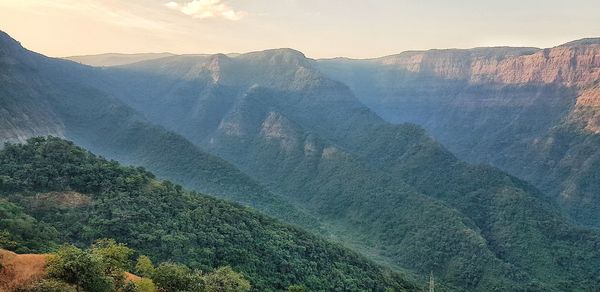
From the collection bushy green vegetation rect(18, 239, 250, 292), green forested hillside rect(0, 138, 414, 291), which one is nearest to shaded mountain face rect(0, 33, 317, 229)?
green forested hillside rect(0, 138, 414, 291)

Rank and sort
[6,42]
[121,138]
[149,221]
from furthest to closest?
1. [121,138]
2. [6,42]
3. [149,221]

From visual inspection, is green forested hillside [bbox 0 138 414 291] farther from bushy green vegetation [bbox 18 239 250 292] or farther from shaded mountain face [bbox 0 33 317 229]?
shaded mountain face [bbox 0 33 317 229]

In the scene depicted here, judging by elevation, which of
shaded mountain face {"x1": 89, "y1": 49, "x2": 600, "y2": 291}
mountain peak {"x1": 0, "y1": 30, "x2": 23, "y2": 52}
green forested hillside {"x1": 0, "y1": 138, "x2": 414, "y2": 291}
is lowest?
shaded mountain face {"x1": 89, "y1": 49, "x2": 600, "y2": 291}

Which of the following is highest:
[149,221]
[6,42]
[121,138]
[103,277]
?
[6,42]


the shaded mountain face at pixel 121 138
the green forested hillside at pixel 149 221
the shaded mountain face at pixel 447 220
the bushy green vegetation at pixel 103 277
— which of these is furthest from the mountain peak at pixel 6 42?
the bushy green vegetation at pixel 103 277

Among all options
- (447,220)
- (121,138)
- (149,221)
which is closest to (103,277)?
(149,221)

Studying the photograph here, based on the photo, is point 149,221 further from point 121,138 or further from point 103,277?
point 121,138

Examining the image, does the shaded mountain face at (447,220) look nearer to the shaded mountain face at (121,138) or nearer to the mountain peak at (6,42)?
the shaded mountain face at (121,138)

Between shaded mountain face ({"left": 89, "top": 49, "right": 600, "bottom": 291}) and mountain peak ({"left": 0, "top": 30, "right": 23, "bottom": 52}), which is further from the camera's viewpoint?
mountain peak ({"left": 0, "top": 30, "right": 23, "bottom": 52})
